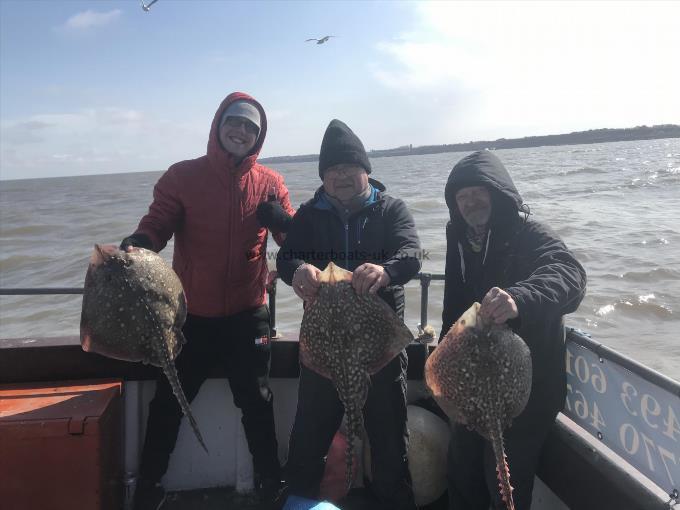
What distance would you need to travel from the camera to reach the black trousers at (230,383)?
359 cm

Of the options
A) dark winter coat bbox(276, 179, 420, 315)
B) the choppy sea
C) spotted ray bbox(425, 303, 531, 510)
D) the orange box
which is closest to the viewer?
spotted ray bbox(425, 303, 531, 510)

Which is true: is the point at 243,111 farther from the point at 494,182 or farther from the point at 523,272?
the point at 523,272

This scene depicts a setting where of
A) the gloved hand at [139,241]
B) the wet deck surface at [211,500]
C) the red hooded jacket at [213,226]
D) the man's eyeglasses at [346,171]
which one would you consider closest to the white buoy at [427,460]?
the wet deck surface at [211,500]

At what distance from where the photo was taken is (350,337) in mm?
2750

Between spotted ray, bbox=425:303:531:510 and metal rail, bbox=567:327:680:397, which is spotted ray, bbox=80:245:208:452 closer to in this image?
spotted ray, bbox=425:303:531:510

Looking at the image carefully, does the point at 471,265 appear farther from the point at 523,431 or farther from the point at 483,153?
the point at 523,431

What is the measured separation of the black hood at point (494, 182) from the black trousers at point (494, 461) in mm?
1166

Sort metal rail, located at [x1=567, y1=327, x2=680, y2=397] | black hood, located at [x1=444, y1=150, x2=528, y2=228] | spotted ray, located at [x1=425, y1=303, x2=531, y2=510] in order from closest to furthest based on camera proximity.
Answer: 1. metal rail, located at [x1=567, y1=327, x2=680, y2=397]
2. spotted ray, located at [x1=425, y1=303, x2=531, y2=510]
3. black hood, located at [x1=444, y1=150, x2=528, y2=228]

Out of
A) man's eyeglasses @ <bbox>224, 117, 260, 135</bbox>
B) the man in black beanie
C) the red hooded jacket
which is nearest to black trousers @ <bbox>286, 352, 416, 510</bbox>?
the man in black beanie

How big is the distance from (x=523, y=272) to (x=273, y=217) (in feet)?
5.97

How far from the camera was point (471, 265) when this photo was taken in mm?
3117

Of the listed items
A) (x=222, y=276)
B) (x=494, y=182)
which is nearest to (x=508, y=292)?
(x=494, y=182)

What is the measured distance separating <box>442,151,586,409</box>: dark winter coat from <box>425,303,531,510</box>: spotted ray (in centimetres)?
19

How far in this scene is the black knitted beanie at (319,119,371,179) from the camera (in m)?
3.24
